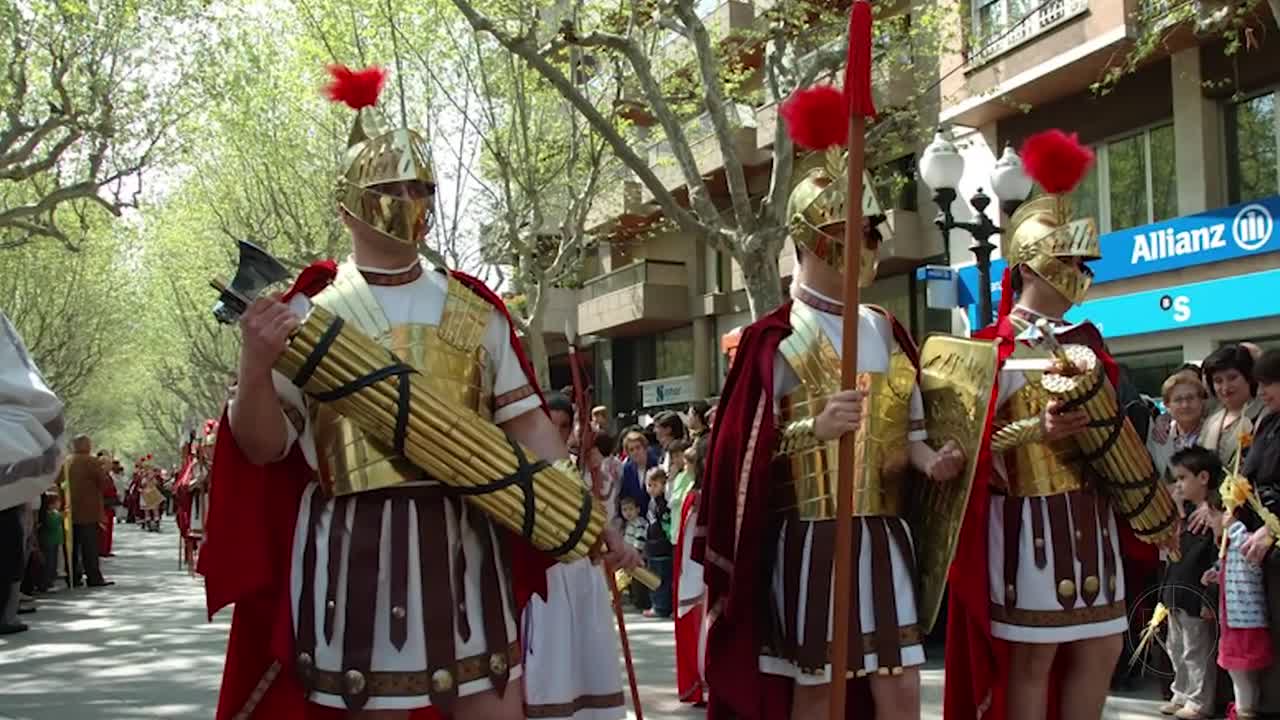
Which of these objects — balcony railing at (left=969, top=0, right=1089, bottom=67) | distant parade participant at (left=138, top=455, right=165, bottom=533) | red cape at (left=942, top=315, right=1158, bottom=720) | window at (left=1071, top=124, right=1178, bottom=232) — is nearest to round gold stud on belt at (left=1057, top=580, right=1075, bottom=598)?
red cape at (left=942, top=315, right=1158, bottom=720)

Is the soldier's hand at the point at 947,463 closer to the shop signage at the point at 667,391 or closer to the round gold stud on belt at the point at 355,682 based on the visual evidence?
the round gold stud on belt at the point at 355,682

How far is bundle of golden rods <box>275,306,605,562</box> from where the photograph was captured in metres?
2.68

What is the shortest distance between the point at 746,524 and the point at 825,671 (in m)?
0.49

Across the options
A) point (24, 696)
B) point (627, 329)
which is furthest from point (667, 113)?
point (627, 329)

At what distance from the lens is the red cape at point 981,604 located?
4.10m

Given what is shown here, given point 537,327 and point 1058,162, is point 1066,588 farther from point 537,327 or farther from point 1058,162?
point 537,327

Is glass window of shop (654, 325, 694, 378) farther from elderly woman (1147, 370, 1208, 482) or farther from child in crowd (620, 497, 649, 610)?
elderly woman (1147, 370, 1208, 482)

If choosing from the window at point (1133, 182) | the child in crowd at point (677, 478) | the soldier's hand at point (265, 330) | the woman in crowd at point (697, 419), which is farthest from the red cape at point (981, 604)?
the window at point (1133, 182)

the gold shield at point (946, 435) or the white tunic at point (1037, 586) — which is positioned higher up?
the gold shield at point (946, 435)

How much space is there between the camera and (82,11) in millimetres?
14805

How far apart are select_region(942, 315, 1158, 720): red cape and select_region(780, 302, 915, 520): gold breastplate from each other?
0.41 metres

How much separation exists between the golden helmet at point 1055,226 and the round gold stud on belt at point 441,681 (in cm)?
260

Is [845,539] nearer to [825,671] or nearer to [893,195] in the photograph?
[825,671]

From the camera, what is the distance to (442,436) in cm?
274
